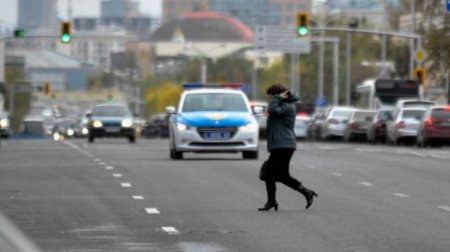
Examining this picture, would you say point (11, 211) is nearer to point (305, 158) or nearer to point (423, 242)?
point (423, 242)

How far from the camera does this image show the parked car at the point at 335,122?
77812 millimetres

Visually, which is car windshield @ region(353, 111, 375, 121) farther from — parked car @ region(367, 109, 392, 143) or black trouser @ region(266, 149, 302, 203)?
black trouser @ region(266, 149, 302, 203)

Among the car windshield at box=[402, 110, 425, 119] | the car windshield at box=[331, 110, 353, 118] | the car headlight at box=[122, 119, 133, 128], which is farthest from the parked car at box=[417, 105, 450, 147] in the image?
the car windshield at box=[331, 110, 353, 118]

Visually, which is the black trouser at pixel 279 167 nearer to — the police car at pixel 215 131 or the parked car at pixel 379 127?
the police car at pixel 215 131

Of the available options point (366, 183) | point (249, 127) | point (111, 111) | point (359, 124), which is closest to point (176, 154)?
point (249, 127)

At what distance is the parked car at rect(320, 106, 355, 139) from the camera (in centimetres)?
7781

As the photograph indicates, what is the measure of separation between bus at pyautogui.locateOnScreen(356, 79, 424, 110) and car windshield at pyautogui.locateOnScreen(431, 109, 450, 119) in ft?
65.1

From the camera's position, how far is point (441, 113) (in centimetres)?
5650

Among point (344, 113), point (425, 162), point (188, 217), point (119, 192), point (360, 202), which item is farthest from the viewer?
point (344, 113)

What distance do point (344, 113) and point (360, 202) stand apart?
2224 inches

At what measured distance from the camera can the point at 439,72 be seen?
80.2m

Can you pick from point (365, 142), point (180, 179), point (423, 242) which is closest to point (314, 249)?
point (423, 242)

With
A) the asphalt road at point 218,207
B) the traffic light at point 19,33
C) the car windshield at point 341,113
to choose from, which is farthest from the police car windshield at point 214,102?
the car windshield at point 341,113

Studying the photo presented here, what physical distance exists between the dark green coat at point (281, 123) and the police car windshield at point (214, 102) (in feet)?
54.8
